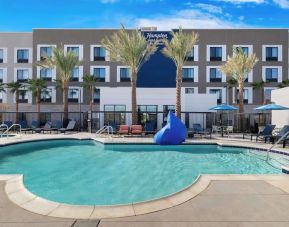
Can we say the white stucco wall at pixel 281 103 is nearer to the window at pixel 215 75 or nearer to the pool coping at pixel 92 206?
the pool coping at pixel 92 206

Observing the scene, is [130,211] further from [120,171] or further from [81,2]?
[81,2]

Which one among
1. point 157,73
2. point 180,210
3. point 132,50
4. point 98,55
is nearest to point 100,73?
point 98,55

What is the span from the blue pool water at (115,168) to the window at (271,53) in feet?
97.3

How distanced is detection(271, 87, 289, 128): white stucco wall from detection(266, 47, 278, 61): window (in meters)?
21.6

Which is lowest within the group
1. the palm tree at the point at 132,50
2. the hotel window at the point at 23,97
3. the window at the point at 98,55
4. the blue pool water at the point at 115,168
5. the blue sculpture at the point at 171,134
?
the blue pool water at the point at 115,168

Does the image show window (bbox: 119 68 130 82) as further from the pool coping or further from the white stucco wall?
the pool coping

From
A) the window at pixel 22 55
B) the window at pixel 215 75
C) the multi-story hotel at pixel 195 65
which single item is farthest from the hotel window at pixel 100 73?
the window at pixel 215 75

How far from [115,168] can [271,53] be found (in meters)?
37.7

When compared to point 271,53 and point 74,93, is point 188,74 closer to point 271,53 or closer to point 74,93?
point 271,53

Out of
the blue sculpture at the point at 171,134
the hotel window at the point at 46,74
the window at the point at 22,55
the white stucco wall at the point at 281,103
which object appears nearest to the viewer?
the blue sculpture at the point at 171,134

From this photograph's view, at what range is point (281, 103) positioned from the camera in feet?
73.6

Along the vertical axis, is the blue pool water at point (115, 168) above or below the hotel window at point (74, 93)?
below

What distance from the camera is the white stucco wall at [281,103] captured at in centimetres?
2169

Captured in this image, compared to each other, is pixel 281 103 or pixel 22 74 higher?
pixel 22 74
